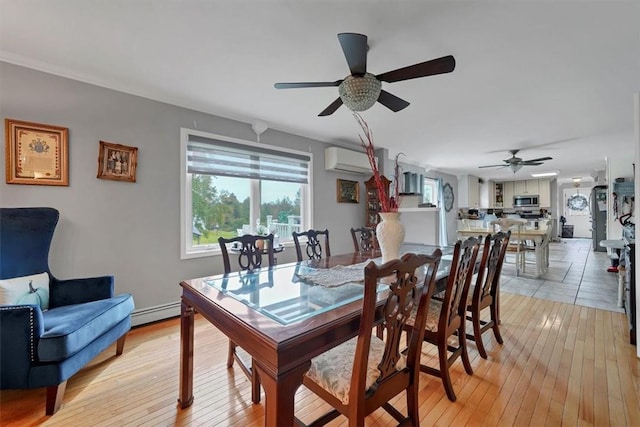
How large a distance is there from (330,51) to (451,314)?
6.64ft

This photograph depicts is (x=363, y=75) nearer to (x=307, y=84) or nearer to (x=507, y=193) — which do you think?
(x=307, y=84)

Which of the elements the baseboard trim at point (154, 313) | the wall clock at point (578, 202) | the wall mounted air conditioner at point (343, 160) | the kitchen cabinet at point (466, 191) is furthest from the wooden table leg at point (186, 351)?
the wall clock at point (578, 202)

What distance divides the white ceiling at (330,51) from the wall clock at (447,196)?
13.9ft

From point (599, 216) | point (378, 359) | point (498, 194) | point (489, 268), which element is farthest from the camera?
point (498, 194)

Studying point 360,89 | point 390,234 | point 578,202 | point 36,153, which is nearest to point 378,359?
point 390,234

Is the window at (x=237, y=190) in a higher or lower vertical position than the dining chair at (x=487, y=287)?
higher

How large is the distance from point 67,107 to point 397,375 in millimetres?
3217

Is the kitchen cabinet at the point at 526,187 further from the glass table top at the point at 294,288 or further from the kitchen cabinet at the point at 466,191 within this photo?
the glass table top at the point at 294,288

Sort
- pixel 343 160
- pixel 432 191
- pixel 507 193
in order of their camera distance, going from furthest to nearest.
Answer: pixel 507 193 → pixel 432 191 → pixel 343 160

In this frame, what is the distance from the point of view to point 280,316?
1.10 meters

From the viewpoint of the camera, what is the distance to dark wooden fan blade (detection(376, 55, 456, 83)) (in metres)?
1.55

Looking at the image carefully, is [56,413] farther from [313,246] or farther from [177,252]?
[313,246]

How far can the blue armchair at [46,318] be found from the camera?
4.86 feet

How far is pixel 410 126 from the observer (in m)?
3.79
